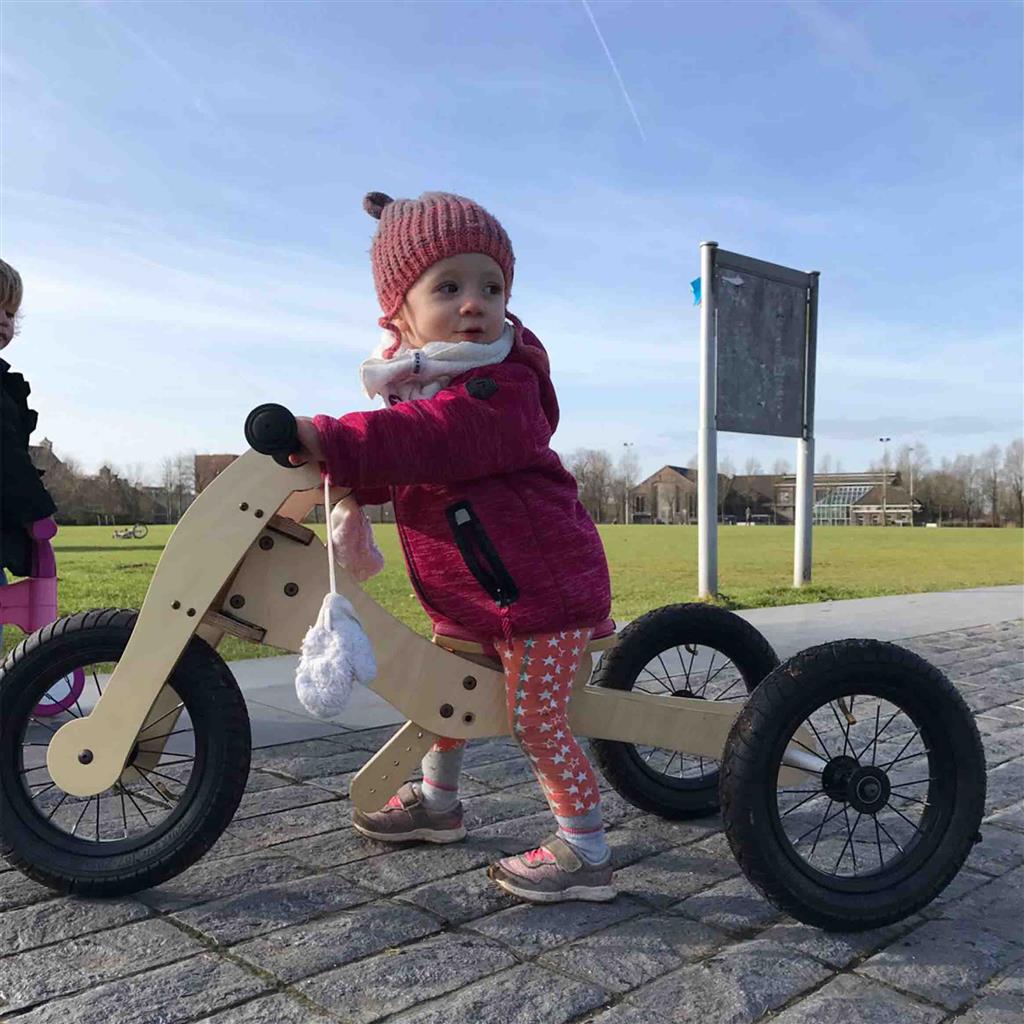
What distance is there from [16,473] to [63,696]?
43.8 inches

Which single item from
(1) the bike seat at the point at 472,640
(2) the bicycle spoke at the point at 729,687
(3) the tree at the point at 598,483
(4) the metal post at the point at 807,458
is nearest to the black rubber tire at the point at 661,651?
(2) the bicycle spoke at the point at 729,687

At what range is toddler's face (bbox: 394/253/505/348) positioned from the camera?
7.75 ft

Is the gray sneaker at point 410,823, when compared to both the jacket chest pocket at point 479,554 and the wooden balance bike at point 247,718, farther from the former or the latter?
the jacket chest pocket at point 479,554

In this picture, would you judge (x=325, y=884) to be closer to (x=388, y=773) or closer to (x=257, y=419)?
(x=388, y=773)

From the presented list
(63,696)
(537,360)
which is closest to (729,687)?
(537,360)

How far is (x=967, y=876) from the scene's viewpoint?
250 centimetres

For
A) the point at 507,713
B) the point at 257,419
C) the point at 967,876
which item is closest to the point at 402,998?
the point at 507,713

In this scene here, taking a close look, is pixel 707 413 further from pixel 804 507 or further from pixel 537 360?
pixel 537 360

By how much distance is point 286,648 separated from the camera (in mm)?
2330

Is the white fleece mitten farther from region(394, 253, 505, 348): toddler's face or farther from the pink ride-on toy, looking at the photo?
the pink ride-on toy

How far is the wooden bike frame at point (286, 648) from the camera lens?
2.17 m

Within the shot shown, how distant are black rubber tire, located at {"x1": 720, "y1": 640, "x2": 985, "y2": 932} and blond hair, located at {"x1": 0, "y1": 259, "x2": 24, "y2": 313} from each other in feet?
9.14

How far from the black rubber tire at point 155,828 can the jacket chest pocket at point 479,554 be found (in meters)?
0.61

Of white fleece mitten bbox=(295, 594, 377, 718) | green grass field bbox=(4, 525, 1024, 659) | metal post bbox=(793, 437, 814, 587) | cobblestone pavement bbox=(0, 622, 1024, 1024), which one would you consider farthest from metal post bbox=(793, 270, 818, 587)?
white fleece mitten bbox=(295, 594, 377, 718)
